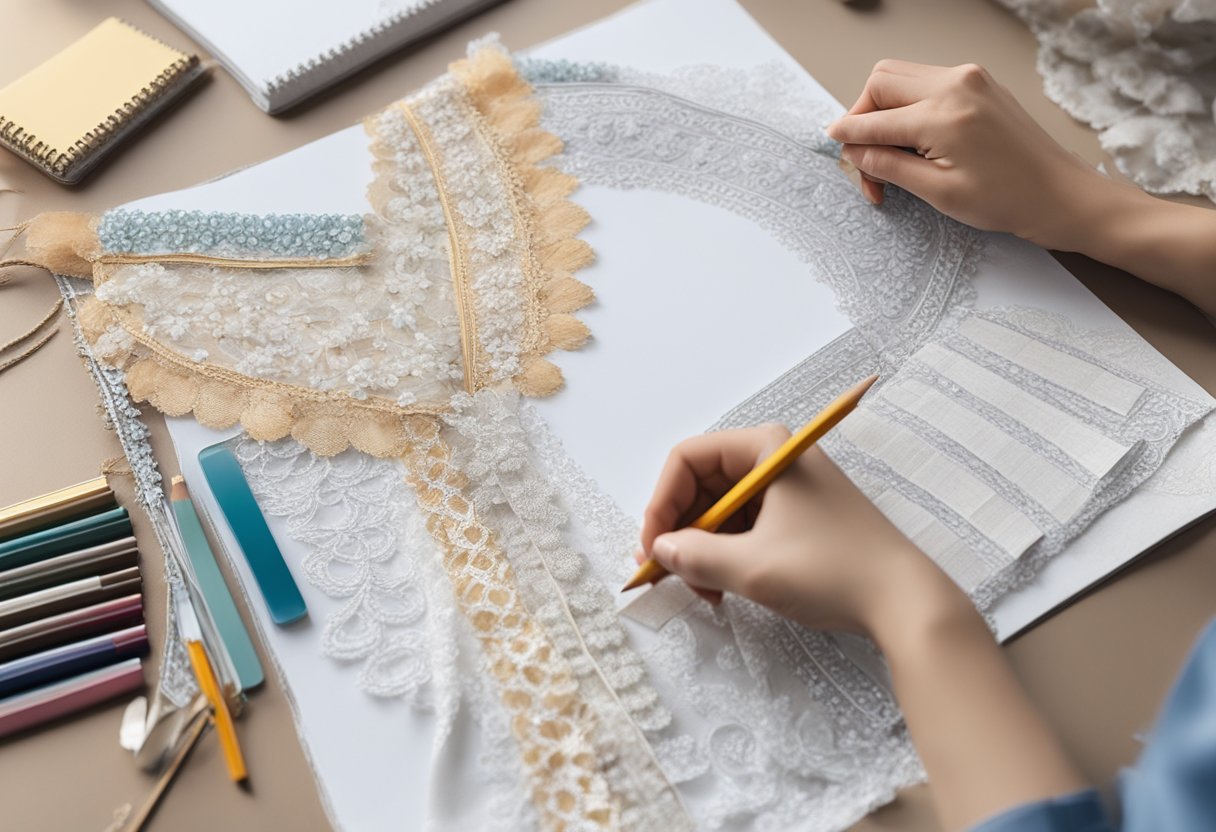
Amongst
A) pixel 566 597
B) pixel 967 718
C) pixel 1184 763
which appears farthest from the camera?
pixel 566 597

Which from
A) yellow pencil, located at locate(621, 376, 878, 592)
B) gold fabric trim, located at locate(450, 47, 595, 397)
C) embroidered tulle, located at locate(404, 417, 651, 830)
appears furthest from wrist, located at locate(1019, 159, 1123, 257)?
embroidered tulle, located at locate(404, 417, 651, 830)

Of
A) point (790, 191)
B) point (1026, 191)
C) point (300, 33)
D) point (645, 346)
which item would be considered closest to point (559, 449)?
point (645, 346)

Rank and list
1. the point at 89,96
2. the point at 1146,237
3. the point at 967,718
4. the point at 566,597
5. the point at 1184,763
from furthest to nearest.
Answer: the point at 89,96 → the point at 1146,237 → the point at 566,597 → the point at 967,718 → the point at 1184,763

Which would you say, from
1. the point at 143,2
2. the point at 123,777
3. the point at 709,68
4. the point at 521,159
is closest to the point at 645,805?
the point at 123,777

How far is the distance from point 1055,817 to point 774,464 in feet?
0.84

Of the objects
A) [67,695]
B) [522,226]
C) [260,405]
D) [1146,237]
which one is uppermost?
[1146,237]

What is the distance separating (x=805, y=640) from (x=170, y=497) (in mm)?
486

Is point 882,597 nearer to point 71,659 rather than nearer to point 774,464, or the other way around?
point 774,464

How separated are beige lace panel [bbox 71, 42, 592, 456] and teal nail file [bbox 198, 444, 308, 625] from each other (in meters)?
0.03

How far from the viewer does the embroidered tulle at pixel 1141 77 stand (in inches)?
35.7

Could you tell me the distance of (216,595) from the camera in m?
0.71

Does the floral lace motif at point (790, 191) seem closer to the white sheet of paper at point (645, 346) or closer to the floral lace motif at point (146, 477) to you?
the white sheet of paper at point (645, 346)

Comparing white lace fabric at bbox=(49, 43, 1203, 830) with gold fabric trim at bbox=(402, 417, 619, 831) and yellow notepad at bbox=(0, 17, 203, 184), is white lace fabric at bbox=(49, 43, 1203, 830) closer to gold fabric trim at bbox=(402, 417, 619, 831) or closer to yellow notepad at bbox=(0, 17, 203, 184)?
gold fabric trim at bbox=(402, 417, 619, 831)

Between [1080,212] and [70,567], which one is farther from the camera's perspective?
[1080,212]
